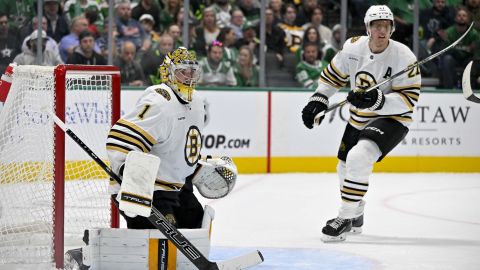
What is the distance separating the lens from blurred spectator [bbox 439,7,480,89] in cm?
866

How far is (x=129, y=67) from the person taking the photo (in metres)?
8.02

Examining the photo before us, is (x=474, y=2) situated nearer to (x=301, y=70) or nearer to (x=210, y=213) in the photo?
(x=301, y=70)

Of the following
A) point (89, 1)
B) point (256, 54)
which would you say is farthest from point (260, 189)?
point (89, 1)

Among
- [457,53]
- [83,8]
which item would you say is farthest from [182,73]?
[457,53]

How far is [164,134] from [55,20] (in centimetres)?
432

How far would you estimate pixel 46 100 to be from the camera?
388 cm

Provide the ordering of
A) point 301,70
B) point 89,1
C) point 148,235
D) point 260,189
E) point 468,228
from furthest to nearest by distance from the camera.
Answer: point 301,70, point 89,1, point 260,189, point 468,228, point 148,235

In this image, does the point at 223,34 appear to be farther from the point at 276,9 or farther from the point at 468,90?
the point at 468,90

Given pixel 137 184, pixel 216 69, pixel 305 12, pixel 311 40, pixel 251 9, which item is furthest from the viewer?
pixel 305 12

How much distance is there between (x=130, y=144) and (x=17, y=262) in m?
0.75

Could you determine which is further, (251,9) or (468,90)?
(251,9)

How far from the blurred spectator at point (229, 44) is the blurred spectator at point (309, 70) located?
0.60 meters

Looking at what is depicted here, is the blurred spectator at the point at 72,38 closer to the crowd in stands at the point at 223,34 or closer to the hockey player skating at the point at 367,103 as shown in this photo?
the crowd in stands at the point at 223,34

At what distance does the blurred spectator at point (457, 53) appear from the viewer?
866 cm
